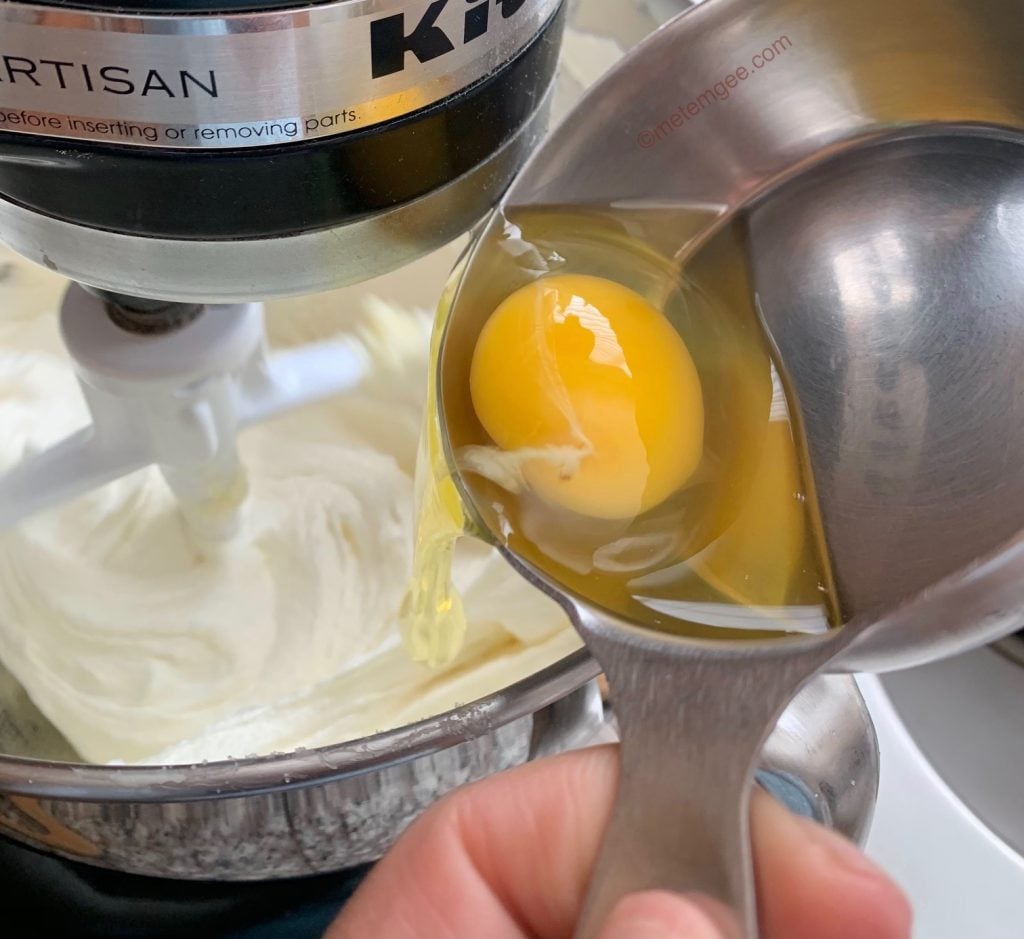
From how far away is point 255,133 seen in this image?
387 millimetres

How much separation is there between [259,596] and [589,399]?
40cm

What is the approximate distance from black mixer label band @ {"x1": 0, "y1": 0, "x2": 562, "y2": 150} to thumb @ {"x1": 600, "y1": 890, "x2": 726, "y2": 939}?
29 cm

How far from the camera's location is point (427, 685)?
74 cm

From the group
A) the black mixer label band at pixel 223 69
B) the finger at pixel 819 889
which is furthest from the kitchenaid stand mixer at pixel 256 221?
the finger at pixel 819 889

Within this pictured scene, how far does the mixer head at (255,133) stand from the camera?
1.18 ft

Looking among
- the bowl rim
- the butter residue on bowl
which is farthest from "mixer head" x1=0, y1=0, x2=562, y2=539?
the butter residue on bowl

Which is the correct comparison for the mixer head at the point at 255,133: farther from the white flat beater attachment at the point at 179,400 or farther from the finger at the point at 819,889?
the finger at the point at 819,889

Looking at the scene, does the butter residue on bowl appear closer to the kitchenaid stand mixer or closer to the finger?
the kitchenaid stand mixer

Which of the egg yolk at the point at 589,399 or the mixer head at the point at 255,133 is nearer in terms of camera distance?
the mixer head at the point at 255,133

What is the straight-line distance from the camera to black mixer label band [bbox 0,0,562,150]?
1.16 ft

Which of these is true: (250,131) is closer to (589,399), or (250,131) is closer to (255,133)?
(255,133)

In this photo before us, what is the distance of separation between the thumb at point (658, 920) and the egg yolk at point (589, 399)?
240mm

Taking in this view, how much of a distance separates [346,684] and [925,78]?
0.53 metres

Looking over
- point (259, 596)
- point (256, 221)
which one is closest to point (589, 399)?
point (256, 221)
